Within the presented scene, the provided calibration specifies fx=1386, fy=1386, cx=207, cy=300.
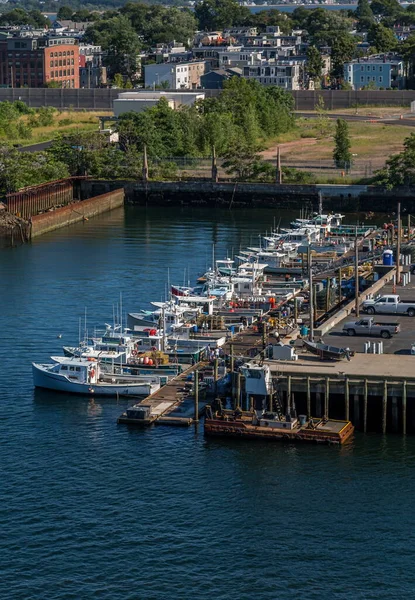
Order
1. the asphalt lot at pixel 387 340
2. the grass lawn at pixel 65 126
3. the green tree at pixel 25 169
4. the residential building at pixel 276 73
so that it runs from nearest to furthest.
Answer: the asphalt lot at pixel 387 340, the green tree at pixel 25 169, the grass lawn at pixel 65 126, the residential building at pixel 276 73

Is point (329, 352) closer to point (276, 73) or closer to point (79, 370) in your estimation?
point (79, 370)

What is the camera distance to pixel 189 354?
58.8 metres

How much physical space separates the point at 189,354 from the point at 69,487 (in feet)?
46.4

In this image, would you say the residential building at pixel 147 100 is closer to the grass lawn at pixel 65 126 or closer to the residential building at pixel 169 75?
the grass lawn at pixel 65 126

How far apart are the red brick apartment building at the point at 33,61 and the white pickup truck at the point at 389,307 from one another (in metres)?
130

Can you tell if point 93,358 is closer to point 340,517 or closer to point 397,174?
point 340,517

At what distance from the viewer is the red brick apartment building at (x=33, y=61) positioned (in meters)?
188

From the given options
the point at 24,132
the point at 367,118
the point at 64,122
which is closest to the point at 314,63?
the point at 367,118

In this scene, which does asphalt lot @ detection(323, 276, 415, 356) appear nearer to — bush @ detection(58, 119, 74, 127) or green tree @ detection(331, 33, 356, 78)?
bush @ detection(58, 119, 74, 127)

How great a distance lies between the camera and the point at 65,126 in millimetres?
143625

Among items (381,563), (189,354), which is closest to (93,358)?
(189,354)

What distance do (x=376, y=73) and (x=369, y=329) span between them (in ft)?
439

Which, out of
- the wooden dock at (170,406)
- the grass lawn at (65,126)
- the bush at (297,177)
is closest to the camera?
the wooden dock at (170,406)

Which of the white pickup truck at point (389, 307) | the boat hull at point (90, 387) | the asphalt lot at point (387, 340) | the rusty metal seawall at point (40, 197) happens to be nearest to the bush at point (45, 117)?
the rusty metal seawall at point (40, 197)
